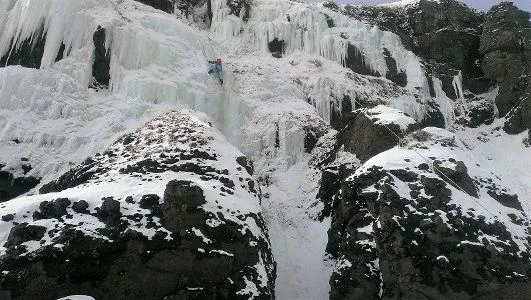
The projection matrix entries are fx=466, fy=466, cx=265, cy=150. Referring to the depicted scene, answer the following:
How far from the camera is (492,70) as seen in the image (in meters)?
29.1

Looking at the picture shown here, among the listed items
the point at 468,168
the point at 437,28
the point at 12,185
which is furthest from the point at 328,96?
the point at 12,185

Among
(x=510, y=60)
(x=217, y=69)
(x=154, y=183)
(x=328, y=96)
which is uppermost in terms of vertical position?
(x=510, y=60)

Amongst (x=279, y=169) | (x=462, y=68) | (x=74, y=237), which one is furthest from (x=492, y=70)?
(x=74, y=237)

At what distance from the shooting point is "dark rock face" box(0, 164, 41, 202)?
17922mm

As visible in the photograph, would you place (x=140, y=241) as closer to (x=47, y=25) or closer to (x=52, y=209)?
(x=52, y=209)

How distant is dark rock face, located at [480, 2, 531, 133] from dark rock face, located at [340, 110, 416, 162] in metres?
11.2

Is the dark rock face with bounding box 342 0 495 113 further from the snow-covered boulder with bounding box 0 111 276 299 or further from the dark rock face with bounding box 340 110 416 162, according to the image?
the snow-covered boulder with bounding box 0 111 276 299

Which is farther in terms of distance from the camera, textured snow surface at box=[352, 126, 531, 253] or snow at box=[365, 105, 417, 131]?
snow at box=[365, 105, 417, 131]

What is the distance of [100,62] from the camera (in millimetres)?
23234

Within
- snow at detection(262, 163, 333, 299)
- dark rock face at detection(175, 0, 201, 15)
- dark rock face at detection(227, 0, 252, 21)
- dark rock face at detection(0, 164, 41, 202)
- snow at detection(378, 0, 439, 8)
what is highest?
snow at detection(378, 0, 439, 8)

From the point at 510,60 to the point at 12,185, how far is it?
27.9 metres

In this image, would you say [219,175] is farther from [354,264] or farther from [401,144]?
[401,144]

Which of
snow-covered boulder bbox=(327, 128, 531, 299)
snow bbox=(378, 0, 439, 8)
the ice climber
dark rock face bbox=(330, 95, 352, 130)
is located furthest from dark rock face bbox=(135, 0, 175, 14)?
snow-covered boulder bbox=(327, 128, 531, 299)

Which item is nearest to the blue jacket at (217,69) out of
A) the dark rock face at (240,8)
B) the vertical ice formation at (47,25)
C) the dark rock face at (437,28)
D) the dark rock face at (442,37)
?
the vertical ice formation at (47,25)
